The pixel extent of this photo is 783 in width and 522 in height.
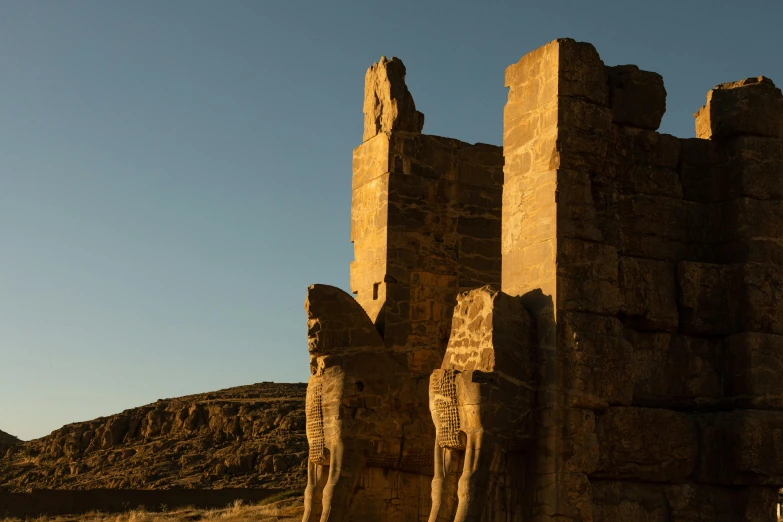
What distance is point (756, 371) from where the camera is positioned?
379 inches

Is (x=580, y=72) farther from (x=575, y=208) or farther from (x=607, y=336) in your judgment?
(x=607, y=336)

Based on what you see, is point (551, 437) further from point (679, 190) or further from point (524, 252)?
point (679, 190)

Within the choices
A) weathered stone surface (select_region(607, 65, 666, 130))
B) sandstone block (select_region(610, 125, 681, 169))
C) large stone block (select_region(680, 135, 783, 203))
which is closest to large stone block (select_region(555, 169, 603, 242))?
Result: sandstone block (select_region(610, 125, 681, 169))

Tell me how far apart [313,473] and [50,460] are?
17911mm

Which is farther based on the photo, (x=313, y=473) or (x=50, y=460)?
(x=50, y=460)

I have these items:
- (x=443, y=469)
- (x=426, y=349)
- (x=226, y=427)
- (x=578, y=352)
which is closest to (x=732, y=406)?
(x=578, y=352)

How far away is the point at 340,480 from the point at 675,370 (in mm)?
3252

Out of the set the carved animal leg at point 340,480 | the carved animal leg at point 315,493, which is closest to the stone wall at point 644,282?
the carved animal leg at point 340,480

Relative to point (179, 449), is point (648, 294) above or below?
above

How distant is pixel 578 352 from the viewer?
360 inches

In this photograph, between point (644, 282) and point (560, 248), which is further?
point (644, 282)

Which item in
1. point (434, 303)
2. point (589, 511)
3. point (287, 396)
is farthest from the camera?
point (287, 396)

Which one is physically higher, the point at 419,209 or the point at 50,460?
the point at 419,209

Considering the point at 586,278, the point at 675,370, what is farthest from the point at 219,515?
the point at 586,278
